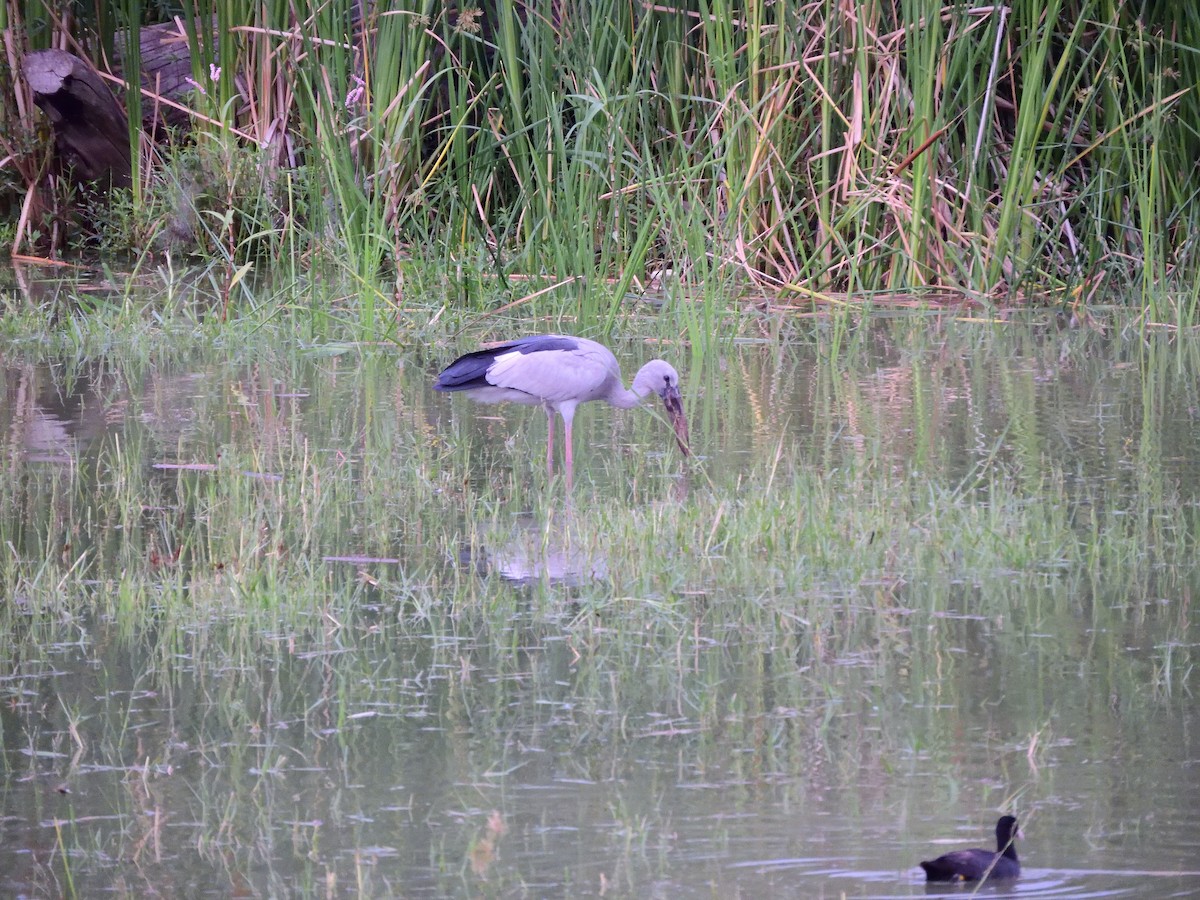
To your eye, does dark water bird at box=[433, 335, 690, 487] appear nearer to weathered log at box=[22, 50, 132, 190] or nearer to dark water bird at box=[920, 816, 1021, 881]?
dark water bird at box=[920, 816, 1021, 881]

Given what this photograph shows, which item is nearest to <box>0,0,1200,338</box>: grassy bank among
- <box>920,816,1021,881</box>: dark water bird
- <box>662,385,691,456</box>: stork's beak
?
<box>662,385,691,456</box>: stork's beak

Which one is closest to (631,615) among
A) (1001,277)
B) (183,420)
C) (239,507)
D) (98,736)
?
(98,736)

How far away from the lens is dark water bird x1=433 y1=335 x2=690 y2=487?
5590 mm

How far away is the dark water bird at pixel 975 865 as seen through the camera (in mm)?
2369

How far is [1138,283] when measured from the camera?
29.5 ft

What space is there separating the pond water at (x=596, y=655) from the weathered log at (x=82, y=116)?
5.27 m

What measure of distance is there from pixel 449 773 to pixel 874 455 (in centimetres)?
282

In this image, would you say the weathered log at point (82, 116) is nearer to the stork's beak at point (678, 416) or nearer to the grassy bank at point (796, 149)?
the grassy bank at point (796, 149)

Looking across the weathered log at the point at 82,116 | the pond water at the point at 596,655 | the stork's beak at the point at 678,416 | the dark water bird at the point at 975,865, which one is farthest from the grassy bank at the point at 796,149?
the dark water bird at the point at 975,865

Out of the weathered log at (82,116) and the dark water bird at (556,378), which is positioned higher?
the weathered log at (82,116)

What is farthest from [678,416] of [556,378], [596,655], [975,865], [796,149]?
[796,149]

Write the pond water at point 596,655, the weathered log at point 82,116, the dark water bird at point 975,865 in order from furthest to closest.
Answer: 1. the weathered log at point 82,116
2. the pond water at point 596,655
3. the dark water bird at point 975,865

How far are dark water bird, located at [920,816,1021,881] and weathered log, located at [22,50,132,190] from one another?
949 cm

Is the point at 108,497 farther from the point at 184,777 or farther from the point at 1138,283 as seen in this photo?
the point at 1138,283
